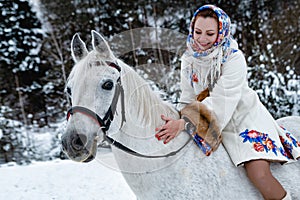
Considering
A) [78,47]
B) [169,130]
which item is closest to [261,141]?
[169,130]

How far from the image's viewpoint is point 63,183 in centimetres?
401

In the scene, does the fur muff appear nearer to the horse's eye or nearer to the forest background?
the horse's eye

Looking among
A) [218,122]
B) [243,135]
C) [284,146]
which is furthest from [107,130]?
[284,146]

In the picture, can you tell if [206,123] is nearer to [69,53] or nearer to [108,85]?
[108,85]

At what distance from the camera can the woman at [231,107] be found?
1498 mm

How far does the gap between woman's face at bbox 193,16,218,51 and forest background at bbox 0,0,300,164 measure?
11.1 ft

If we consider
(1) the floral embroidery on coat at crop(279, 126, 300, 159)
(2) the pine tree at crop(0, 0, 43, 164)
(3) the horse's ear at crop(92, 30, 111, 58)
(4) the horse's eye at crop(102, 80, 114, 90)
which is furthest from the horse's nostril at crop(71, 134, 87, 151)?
(2) the pine tree at crop(0, 0, 43, 164)

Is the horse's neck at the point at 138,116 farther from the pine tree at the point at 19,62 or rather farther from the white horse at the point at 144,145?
the pine tree at the point at 19,62

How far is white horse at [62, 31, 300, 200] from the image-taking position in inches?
51.4

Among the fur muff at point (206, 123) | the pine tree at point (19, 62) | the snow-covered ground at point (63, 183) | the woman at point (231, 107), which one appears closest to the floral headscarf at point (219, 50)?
the woman at point (231, 107)

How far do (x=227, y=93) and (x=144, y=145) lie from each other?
18.5 inches

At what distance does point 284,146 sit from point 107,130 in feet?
3.29

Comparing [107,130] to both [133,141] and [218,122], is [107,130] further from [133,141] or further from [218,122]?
[218,122]

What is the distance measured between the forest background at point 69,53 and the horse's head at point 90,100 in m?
3.67
